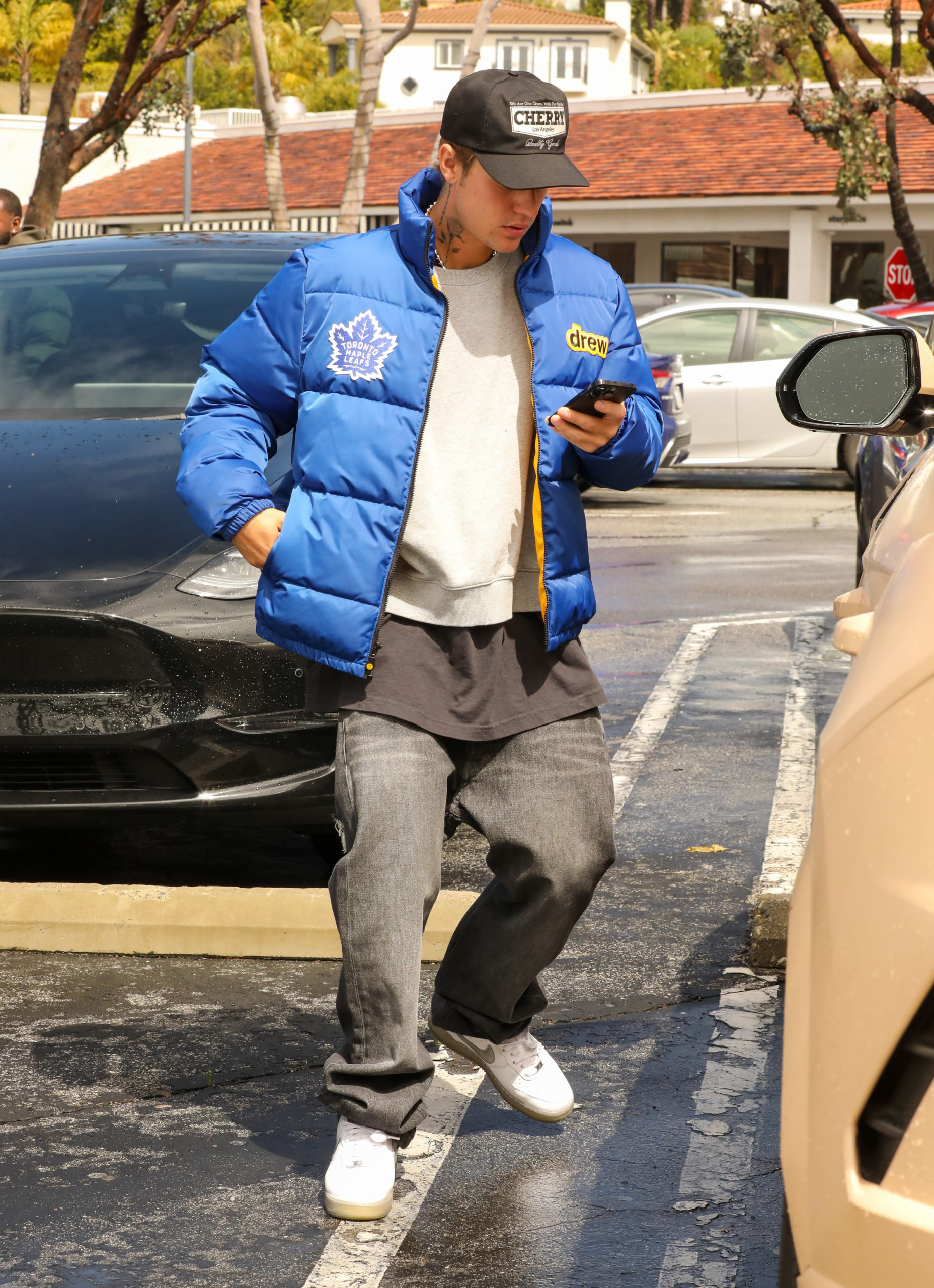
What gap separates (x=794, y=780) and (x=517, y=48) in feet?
275

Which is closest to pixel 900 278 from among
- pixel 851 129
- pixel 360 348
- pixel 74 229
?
pixel 851 129

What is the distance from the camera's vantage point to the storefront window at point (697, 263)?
33.1 m

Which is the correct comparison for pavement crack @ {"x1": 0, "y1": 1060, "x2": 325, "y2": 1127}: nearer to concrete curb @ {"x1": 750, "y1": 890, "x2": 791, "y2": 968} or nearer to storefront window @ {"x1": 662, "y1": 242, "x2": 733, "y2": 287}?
concrete curb @ {"x1": 750, "y1": 890, "x2": 791, "y2": 968}

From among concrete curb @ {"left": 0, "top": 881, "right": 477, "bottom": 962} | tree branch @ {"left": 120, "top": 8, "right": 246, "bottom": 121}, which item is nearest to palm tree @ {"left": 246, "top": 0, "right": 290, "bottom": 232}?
tree branch @ {"left": 120, "top": 8, "right": 246, "bottom": 121}

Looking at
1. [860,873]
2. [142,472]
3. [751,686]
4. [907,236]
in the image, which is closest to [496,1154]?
[860,873]

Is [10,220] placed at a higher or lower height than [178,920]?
higher

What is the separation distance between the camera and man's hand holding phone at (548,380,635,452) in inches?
114

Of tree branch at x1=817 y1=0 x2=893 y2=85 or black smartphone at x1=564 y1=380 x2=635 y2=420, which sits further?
→ tree branch at x1=817 y1=0 x2=893 y2=85

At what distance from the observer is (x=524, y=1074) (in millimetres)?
3291

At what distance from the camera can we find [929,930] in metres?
1.63

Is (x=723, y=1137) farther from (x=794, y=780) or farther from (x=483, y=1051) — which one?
(x=794, y=780)

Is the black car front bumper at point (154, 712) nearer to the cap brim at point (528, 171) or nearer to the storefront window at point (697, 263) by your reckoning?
the cap brim at point (528, 171)

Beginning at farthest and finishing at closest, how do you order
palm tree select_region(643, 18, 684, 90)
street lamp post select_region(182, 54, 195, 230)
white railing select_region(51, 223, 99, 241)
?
palm tree select_region(643, 18, 684, 90) < white railing select_region(51, 223, 99, 241) < street lamp post select_region(182, 54, 195, 230)

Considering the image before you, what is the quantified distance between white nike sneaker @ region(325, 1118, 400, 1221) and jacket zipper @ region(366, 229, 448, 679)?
→ 30.9 inches
